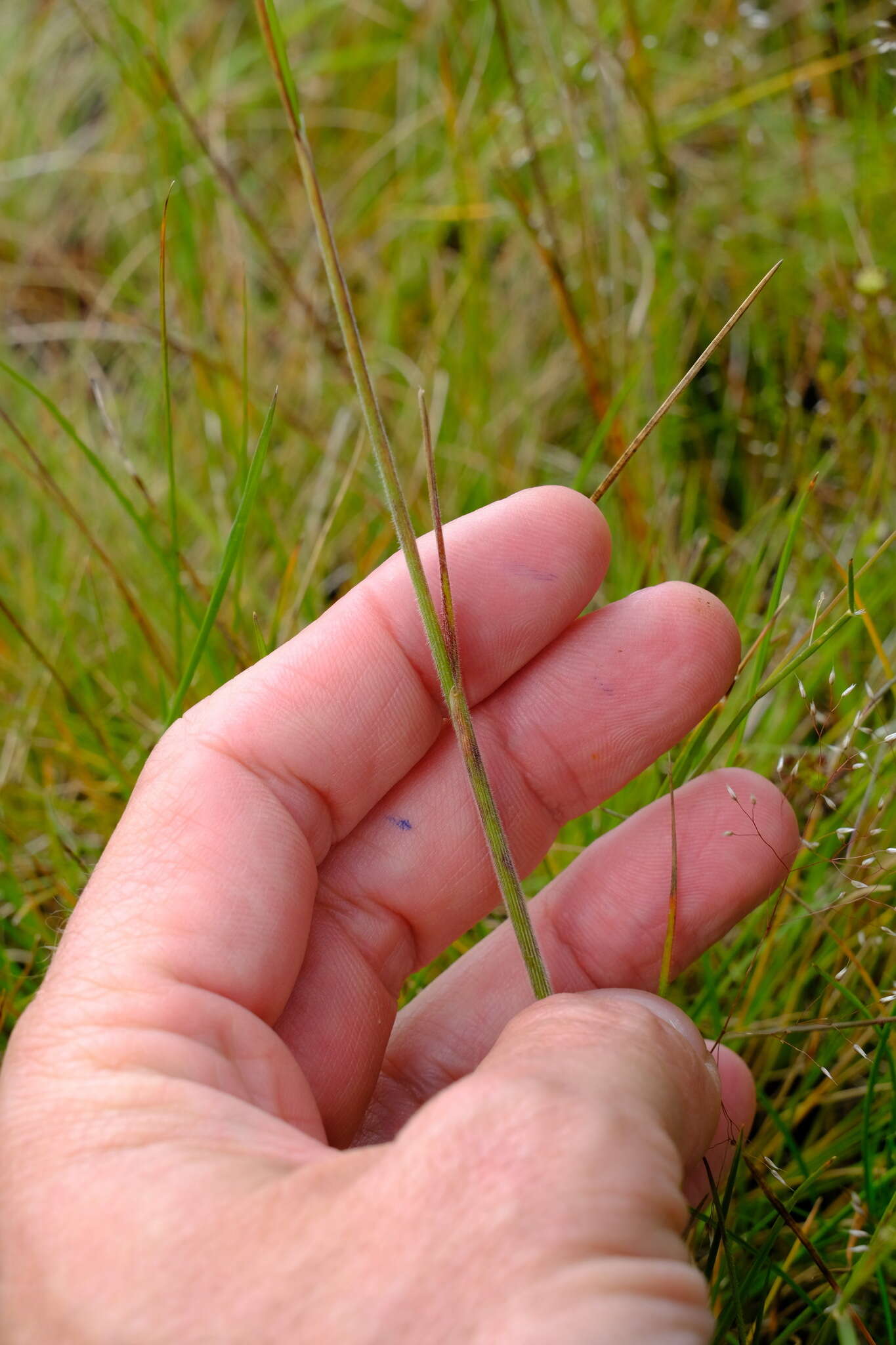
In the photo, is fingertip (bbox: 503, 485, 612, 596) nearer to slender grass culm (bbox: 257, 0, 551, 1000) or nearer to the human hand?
the human hand

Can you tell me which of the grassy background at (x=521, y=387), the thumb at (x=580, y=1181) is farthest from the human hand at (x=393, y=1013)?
the grassy background at (x=521, y=387)

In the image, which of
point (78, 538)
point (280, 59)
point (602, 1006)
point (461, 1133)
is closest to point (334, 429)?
point (78, 538)

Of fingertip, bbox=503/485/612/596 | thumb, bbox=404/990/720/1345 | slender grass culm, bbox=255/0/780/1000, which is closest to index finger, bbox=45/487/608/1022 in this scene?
fingertip, bbox=503/485/612/596

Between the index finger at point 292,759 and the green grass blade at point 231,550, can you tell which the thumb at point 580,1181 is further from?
the green grass blade at point 231,550

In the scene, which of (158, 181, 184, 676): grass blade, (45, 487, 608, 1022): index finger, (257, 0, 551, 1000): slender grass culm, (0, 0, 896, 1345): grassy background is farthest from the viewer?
(0, 0, 896, 1345): grassy background

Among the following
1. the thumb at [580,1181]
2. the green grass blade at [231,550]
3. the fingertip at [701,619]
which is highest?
the green grass blade at [231,550]

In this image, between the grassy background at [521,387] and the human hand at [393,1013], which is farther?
the grassy background at [521,387]
